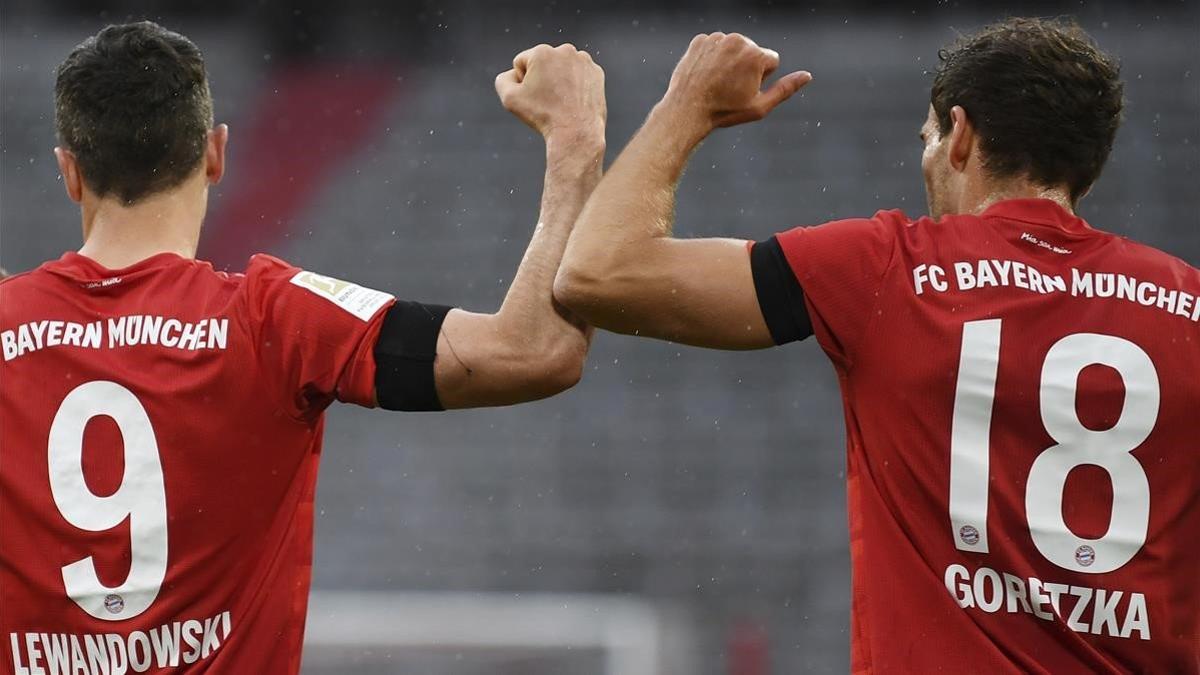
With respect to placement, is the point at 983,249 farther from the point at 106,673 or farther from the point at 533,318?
the point at 106,673

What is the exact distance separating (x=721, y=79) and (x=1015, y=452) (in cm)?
82

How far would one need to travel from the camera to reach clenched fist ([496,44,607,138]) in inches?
114

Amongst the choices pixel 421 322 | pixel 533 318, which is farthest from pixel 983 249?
pixel 421 322

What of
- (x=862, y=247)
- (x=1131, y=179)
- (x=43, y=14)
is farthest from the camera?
(x=43, y=14)

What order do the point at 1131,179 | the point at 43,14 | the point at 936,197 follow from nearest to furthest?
the point at 936,197
the point at 1131,179
the point at 43,14

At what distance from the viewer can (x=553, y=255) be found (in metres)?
2.73

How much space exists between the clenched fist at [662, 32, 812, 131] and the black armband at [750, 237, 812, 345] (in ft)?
1.18

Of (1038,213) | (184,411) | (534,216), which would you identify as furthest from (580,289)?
(534,216)

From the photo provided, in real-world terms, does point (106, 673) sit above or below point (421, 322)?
below

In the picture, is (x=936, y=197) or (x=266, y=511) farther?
(x=936, y=197)

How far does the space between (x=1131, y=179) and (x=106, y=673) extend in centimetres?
1007

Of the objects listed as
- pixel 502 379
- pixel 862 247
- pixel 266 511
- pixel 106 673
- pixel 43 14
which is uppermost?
pixel 43 14

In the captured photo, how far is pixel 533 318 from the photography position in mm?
2676

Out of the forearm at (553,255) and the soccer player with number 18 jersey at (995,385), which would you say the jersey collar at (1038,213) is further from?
the forearm at (553,255)
